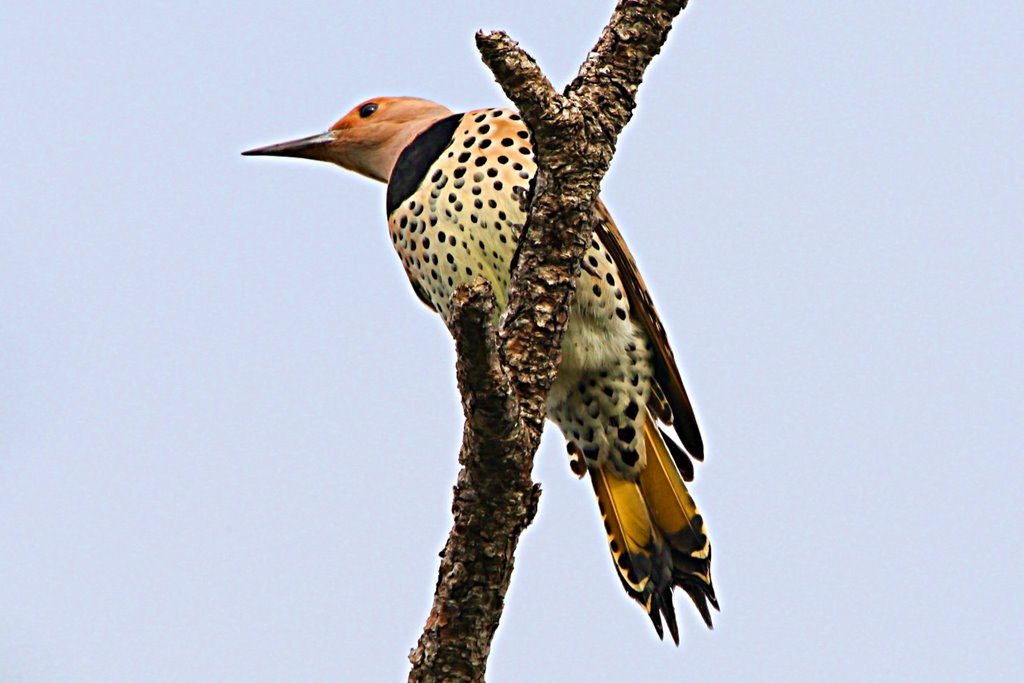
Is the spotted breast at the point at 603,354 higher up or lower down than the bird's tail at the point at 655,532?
higher up

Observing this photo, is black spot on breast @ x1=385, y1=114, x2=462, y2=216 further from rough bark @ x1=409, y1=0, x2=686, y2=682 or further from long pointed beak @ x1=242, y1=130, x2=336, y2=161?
rough bark @ x1=409, y1=0, x2=686, y2=682

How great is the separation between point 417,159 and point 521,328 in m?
2.28

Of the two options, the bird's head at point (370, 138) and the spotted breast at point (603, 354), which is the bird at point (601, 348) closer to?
the spotted breast at point (603, 354)

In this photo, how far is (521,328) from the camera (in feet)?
11.3

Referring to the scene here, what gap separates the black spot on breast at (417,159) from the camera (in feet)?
18.1

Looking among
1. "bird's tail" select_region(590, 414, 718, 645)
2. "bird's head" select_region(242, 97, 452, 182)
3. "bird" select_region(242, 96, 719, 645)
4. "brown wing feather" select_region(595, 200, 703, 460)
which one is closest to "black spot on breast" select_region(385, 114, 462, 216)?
"bird" select_region(242, 96, 719, 645)

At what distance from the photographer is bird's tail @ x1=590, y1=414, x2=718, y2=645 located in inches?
207

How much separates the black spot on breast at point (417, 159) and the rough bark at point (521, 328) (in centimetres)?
200

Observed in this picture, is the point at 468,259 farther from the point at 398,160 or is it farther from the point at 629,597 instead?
the point at 629,597

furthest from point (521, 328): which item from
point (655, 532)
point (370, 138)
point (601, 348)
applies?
point (370, 138)

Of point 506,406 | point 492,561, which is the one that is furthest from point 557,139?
point 492,561

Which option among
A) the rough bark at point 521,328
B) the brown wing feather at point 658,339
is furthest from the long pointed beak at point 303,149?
the rough bark at point 521,328

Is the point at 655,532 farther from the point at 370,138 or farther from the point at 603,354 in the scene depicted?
the point at 370,138

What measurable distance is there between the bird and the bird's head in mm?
518
